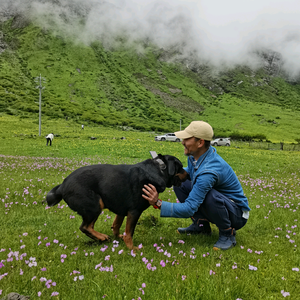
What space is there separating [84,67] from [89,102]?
46.6m

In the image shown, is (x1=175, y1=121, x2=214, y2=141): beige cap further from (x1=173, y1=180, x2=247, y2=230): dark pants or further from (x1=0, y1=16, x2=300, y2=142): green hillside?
(x1=0, y1=16, x2=300, y2=142): green hillside

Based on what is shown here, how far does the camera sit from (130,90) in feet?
427

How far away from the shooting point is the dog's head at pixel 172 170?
4.23 meters

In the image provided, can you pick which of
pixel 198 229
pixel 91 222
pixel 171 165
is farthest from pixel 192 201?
pixel 91 222

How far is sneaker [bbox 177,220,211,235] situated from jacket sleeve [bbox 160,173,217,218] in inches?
49.0

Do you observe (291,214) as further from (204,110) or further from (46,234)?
(204,110)

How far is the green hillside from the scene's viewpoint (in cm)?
8512

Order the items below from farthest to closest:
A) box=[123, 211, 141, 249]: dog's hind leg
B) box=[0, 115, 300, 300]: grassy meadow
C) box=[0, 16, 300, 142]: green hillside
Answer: box=[0, 16, 300, 142]: green hillside
box=[123, 211, 141, 249]: dog's hind leg
box=[0, 115, 300, 300]: grassy meadow

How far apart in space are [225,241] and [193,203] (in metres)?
1.19

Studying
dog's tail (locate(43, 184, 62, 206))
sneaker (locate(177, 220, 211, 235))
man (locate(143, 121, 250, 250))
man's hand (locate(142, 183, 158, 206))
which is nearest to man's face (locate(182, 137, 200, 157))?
man (locate(143, 121, 250, 250))

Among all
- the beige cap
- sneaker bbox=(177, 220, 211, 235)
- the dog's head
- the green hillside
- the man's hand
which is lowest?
sneaker bbox=(177, 220, 211, 235)

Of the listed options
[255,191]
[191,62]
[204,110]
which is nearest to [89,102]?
[204,110]

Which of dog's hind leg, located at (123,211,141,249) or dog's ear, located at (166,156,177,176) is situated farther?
dog's ear, located at (166,156,177,176)

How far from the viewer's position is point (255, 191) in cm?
926
